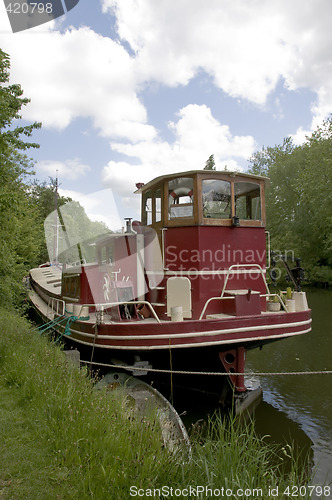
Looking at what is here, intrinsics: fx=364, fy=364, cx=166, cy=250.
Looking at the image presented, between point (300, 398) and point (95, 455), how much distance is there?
640 centimetres

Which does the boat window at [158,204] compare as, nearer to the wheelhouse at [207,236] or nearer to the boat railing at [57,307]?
the wheelhouse at [207,236]

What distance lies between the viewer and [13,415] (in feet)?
13.8

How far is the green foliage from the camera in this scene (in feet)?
93.7

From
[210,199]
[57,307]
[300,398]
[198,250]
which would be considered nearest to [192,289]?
[198,250]

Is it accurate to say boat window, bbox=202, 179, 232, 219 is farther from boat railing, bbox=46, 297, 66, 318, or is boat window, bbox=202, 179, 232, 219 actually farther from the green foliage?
the green foliage

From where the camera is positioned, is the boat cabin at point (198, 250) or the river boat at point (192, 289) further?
the boat cabin at point (198, 250)

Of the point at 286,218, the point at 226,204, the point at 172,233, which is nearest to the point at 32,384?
the point at 172,233

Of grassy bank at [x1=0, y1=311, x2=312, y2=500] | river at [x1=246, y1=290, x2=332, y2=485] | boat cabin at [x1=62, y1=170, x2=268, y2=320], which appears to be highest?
boat cabin at [x1=62, y1=170, x2=268, y2=320]

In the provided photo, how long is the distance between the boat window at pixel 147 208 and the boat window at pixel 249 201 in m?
2.08

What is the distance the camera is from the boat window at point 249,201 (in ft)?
26.0

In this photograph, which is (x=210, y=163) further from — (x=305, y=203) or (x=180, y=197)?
(x=180, y=197)

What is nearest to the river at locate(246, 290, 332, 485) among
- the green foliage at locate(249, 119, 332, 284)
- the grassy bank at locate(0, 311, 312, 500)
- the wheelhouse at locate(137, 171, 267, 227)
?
the grassy bank at locate(0, 311, 312, 500)

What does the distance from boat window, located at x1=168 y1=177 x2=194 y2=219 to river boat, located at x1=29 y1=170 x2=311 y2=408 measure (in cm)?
2

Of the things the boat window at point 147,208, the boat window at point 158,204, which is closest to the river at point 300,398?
the boat window at point 158,204
